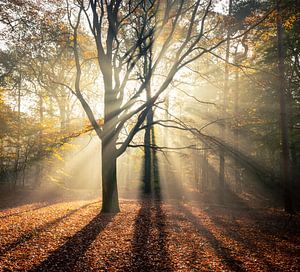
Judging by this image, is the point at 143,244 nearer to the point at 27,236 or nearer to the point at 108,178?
the point at 27,236

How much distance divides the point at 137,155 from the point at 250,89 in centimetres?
1202

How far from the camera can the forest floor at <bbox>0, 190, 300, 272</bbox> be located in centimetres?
538

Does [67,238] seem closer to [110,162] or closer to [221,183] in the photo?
[110,162]

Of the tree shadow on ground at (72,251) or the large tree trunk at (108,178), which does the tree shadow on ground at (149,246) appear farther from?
the large tree trunk at (108,178)

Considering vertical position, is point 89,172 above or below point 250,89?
below

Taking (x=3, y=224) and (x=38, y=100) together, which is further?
(x=38, y=100)

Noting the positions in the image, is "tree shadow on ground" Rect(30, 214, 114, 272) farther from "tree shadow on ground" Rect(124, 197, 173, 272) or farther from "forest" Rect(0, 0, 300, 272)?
"tree shadow on ground" Rect(124, 197, 173, 272)

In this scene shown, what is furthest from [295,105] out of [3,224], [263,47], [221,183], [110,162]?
[3,224]

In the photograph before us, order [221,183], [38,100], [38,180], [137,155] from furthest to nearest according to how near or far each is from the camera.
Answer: [38,100] < [137,155] < [38,180] < [221,183]

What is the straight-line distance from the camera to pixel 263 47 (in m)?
17.0

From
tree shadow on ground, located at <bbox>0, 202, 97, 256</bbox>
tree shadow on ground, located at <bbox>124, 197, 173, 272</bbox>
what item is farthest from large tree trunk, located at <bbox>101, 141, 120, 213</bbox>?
tree shadow on ground, located at <bbox>0, 202, 97, 256</bbox>

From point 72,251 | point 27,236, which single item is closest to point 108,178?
point 27,236

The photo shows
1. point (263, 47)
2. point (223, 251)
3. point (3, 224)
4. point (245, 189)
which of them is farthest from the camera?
point (245, 189)

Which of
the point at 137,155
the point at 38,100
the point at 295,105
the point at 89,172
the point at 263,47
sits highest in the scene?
the point at 263,47
